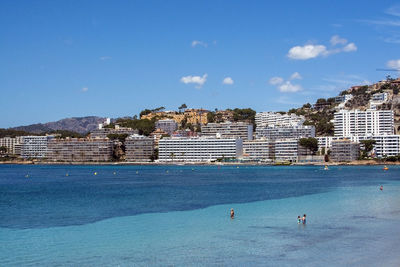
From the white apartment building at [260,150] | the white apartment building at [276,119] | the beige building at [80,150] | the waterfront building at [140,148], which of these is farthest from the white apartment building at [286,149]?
the beige building at [80,150]

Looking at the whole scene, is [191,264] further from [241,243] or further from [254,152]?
[254,152]

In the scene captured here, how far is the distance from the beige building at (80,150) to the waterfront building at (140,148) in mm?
9754

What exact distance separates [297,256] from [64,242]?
11.2 meters

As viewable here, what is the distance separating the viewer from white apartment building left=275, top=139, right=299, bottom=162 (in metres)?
142

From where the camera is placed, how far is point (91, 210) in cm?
3697

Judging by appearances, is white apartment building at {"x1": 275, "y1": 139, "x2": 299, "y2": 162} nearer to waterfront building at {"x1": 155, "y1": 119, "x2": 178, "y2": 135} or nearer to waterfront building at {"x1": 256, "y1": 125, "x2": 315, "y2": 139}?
waterfront building at {"x1": 256, "y1": 125, "x2": 315, "y2": 139}

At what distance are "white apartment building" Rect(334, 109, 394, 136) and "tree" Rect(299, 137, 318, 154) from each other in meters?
11.7

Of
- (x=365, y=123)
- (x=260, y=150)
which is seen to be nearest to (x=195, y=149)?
(x=260, y=150)

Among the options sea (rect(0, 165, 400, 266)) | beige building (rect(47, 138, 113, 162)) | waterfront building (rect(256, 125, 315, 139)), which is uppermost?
waterfront building (rect(256, 125, 315, 139))

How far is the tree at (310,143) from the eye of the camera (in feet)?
462

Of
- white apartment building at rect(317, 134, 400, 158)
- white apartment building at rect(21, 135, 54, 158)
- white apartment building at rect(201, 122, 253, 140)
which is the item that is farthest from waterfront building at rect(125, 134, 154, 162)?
white apartment building at rect(317, 134, 400, 158)

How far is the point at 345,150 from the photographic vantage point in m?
131

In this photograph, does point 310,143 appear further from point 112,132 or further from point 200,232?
point 200,232

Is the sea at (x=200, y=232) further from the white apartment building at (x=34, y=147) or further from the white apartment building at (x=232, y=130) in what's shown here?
the white apartment building at (x=34, y=147)
